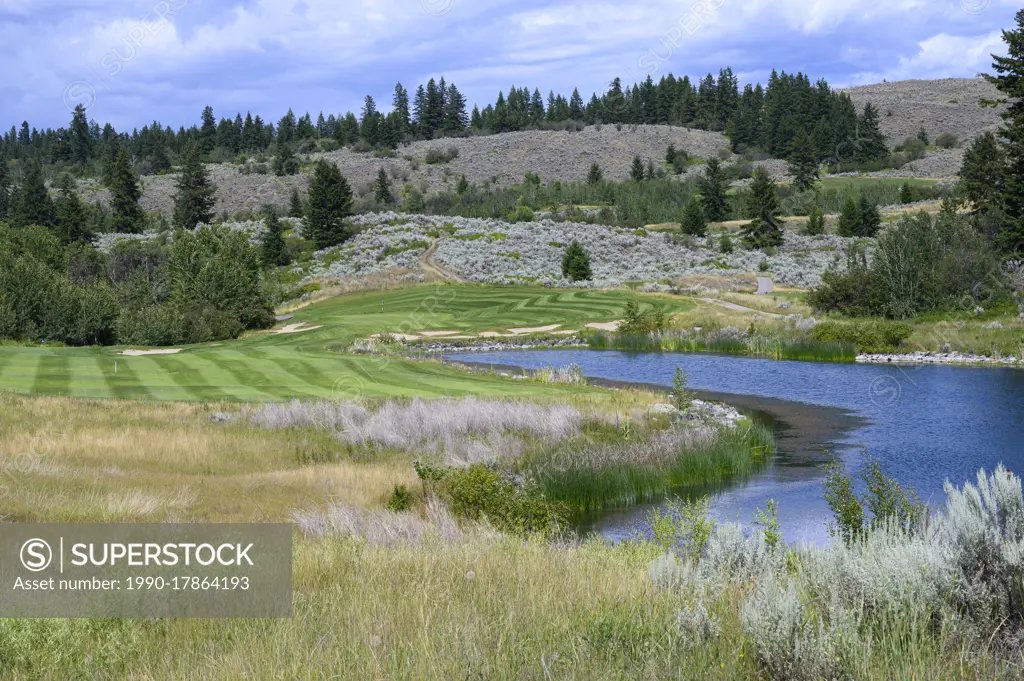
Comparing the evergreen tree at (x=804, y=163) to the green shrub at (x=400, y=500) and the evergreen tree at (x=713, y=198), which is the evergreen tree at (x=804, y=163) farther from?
the green shrub at (x=400, y=500)

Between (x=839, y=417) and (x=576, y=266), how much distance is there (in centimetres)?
4141

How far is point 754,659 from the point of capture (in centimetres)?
514

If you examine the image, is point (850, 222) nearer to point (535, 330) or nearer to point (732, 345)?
point (535, 330)

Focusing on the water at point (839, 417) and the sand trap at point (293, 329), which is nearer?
the water at point (839, 417)

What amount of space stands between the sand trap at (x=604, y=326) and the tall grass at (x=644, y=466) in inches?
1097

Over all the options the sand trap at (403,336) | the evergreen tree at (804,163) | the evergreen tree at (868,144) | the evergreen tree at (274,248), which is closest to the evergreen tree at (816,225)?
the evergreen tree at (804,163)

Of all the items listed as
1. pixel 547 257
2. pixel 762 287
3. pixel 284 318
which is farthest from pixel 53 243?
pixel 762 287

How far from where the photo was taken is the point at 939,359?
1451 inches

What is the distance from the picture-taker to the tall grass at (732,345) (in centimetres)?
3875

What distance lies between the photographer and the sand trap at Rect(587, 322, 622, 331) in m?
49.1

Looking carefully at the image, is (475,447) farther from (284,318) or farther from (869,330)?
(284,318)

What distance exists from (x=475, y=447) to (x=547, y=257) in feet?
183

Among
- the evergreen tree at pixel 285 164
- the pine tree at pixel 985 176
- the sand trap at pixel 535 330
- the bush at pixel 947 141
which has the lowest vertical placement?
the sand trap at pixel 535 330

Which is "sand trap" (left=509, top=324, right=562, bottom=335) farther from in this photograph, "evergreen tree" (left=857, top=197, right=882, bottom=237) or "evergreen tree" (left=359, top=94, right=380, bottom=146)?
"evergreen tree" (left=359, top=94, right=380, bottom=146)
